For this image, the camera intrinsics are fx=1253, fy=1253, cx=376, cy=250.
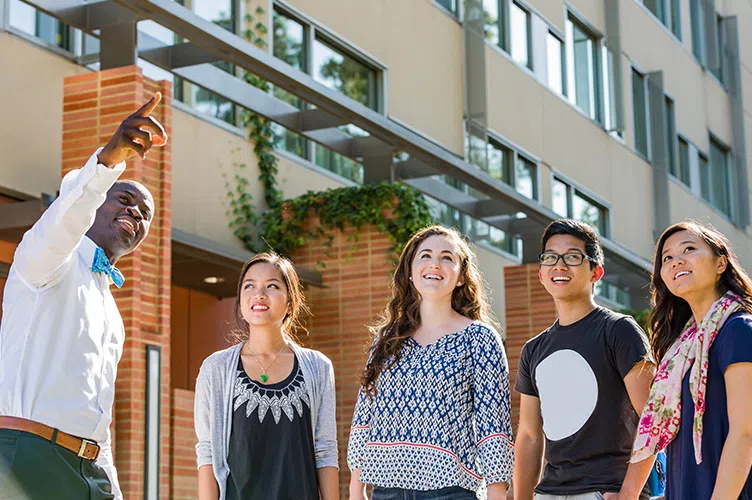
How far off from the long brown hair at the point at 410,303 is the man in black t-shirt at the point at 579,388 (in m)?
0.32

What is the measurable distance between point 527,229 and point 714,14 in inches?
591

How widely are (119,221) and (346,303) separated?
340 inches

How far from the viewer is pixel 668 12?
27.2 metres

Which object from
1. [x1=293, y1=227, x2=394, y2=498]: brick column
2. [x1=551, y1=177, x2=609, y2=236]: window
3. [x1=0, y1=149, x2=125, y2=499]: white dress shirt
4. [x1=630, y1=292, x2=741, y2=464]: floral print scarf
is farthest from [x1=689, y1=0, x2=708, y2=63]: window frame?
[x1=0, y1=149, x2=125, y2=499]: white dress shirt

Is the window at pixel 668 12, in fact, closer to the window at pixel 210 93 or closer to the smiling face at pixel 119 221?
the window at pixel 210 93

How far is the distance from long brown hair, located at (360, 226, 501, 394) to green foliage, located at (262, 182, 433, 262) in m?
6.86

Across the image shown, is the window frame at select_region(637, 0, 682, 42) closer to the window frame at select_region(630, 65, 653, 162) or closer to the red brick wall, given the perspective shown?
the window frame at select_region(630, 65, 653, 162)

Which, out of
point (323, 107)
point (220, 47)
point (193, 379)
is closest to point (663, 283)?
point (220, 47)

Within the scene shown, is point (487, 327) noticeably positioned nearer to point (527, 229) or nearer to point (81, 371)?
point (81, 371)

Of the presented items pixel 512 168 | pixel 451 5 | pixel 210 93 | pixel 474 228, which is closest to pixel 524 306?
pixel 474 228

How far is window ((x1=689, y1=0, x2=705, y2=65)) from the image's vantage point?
2855 cm

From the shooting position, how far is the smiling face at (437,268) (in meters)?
5.60

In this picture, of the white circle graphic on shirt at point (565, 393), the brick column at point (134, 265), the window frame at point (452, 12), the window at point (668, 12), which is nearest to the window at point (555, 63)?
the window frame at point (452, 12)

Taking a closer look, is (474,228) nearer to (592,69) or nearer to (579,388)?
(592,69)
